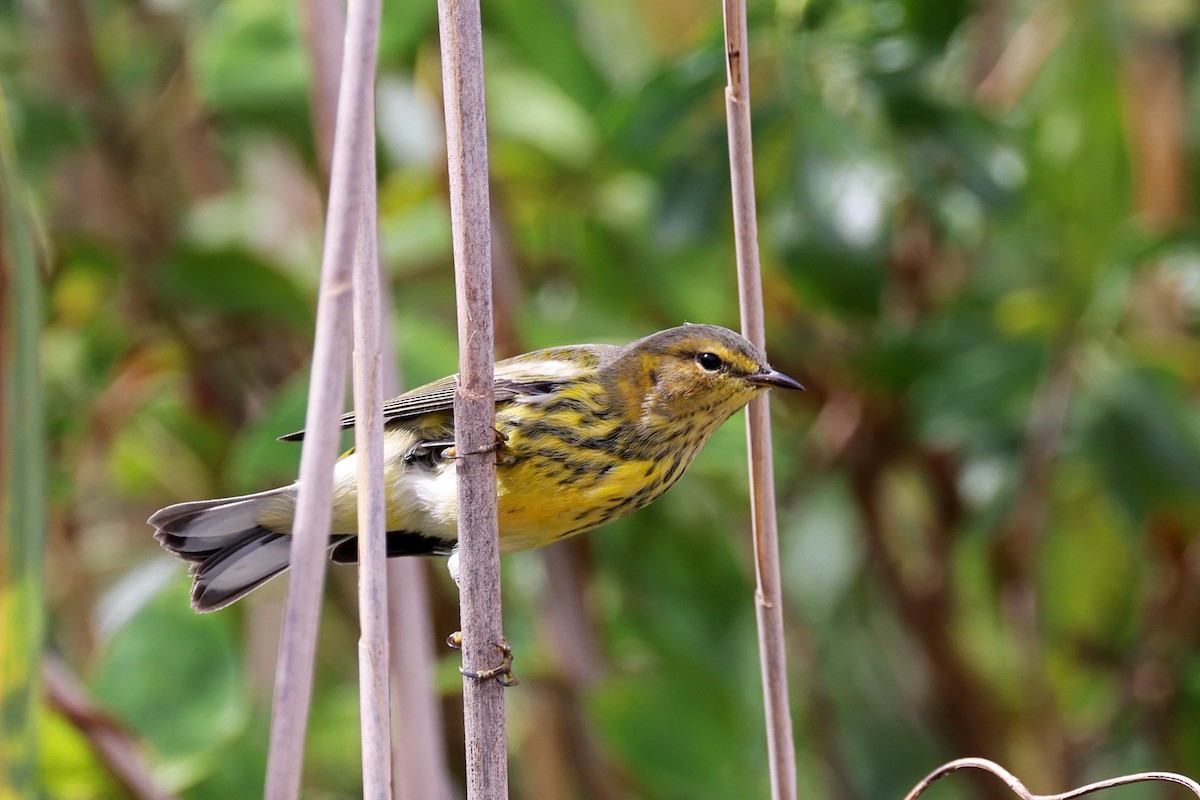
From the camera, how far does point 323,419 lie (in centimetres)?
123

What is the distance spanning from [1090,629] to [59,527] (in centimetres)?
239

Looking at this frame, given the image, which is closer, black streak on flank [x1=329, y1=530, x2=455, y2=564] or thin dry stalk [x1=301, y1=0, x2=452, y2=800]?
thin dry stalk [x1=301, y1=0, x2=452, y2=800]

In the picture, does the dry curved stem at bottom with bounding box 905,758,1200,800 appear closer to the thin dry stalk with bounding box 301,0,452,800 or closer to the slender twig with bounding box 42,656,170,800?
the thin dry stalk with bounding box 301,0,452,800

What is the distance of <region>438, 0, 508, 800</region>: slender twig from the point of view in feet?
4.55

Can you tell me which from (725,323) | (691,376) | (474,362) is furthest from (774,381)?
(725,323)

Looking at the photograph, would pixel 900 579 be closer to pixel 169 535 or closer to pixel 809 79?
pixel 809 79

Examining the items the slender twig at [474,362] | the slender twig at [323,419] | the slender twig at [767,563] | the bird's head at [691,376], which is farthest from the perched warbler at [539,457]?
the slender twig at [323,419]

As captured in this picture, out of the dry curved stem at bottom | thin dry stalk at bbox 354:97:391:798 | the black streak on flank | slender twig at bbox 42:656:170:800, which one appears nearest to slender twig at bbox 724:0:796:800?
the dry curved stem at bottom

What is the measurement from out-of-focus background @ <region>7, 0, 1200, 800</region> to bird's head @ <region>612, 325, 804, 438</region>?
1.10ft

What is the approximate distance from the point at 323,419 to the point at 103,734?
3.62 feet

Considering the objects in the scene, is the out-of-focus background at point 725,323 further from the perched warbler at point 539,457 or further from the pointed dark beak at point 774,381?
the pointed dark beak at point 774,381

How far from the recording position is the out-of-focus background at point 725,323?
2.48 metres

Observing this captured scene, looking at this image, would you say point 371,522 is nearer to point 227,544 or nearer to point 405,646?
point 405,646

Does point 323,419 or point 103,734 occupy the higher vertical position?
point 323,419
